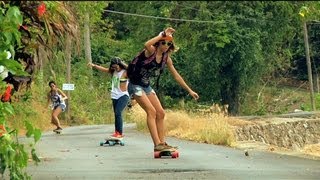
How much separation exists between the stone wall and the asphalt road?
10.6 metres

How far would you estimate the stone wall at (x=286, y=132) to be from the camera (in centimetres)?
2565

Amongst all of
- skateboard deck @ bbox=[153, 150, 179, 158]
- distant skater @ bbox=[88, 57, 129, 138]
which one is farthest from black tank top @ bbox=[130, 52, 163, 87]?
distant skater @ bbox=[88, 57, 129, 138]

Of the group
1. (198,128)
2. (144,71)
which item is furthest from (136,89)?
(198,128)

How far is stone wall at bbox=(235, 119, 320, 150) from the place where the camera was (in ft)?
84.2

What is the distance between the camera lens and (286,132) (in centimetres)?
2752

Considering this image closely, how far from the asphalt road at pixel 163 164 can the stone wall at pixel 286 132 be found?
34.7ft

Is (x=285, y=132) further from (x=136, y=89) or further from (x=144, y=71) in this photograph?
(x=144, y=71)

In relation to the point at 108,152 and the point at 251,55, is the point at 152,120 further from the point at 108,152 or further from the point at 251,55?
the point at 251,55

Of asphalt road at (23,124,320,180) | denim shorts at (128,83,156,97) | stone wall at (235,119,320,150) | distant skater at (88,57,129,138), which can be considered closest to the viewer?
asphalt road at (23,124,320,180)

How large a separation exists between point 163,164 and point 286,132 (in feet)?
54.8

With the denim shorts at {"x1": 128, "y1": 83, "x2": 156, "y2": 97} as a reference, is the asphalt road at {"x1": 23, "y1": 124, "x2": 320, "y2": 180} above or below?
below

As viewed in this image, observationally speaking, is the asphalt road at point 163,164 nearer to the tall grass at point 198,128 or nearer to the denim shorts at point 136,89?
the denim shorts at point 136,89

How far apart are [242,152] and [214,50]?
47.7ft

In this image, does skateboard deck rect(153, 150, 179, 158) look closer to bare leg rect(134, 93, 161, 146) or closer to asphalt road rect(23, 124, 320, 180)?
asphalt road rect(23, 124, 320, 180)
